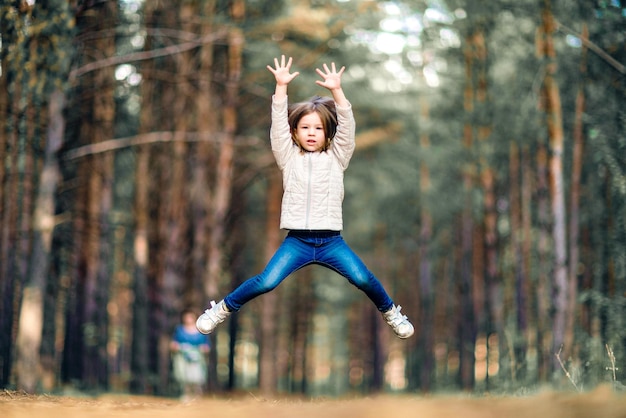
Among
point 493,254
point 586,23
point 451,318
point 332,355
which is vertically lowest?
point 332,355

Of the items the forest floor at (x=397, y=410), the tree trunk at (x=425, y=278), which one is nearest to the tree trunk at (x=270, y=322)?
the tree trunk at (x=425, y=278)

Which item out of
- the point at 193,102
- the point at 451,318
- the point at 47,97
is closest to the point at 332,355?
the point at 451,318

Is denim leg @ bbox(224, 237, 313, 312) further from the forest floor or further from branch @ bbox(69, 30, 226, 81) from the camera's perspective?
branch @ bbox(69, 30, 226, 81)

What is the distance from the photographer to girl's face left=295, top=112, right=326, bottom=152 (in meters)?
6.62

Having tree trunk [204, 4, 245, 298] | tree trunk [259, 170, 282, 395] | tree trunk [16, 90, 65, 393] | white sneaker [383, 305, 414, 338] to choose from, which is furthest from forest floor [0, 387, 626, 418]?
tree trunk [259, 170, 282, 395]

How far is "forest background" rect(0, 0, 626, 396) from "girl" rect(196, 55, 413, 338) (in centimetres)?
499

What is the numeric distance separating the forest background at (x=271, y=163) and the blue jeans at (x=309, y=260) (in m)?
4.84

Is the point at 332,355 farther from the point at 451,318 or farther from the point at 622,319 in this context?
the point at 622,319

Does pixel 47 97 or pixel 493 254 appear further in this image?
pixel 493 254

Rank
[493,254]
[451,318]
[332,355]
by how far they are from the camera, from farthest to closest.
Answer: [332,355] → [451,318] → [493,254]

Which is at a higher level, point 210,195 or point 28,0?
point 28,0

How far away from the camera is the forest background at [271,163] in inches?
523

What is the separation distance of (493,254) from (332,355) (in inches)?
1185

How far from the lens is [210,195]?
917 inches
